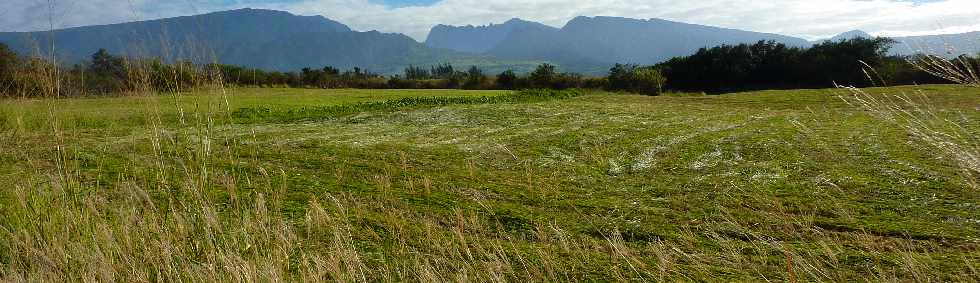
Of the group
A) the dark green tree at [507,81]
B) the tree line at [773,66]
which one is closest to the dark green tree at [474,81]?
the dark green tree at [507,81]

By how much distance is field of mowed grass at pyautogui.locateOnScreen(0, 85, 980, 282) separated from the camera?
4.41 m

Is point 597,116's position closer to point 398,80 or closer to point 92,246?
point 92,246

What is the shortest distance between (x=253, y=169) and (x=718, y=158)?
9.04m

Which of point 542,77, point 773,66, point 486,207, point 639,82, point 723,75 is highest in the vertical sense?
point 773,66

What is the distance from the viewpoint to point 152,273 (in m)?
4.04

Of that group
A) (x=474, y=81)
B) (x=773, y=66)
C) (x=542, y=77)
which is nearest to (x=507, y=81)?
(x=474, y=81)

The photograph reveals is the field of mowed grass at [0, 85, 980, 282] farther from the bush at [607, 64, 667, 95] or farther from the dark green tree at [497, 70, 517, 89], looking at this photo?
the dark green tree at [497, 70, 517, 89]

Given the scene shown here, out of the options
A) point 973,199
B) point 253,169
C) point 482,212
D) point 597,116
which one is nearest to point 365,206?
point 482,212

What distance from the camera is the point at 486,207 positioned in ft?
21.9

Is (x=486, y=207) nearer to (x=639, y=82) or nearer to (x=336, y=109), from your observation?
(x=336, y=109)

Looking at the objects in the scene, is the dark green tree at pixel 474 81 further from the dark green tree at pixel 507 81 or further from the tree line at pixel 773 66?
the tree line at pixel 773 66

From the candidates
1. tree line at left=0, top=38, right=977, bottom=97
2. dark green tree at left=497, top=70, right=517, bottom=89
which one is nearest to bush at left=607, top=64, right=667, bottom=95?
tree line at left=0, top=38, right=977, bottom=97

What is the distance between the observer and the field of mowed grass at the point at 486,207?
441 cm

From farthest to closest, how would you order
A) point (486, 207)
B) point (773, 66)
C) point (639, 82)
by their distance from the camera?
point (773, 66), point (639, 82), point (486, 207)
